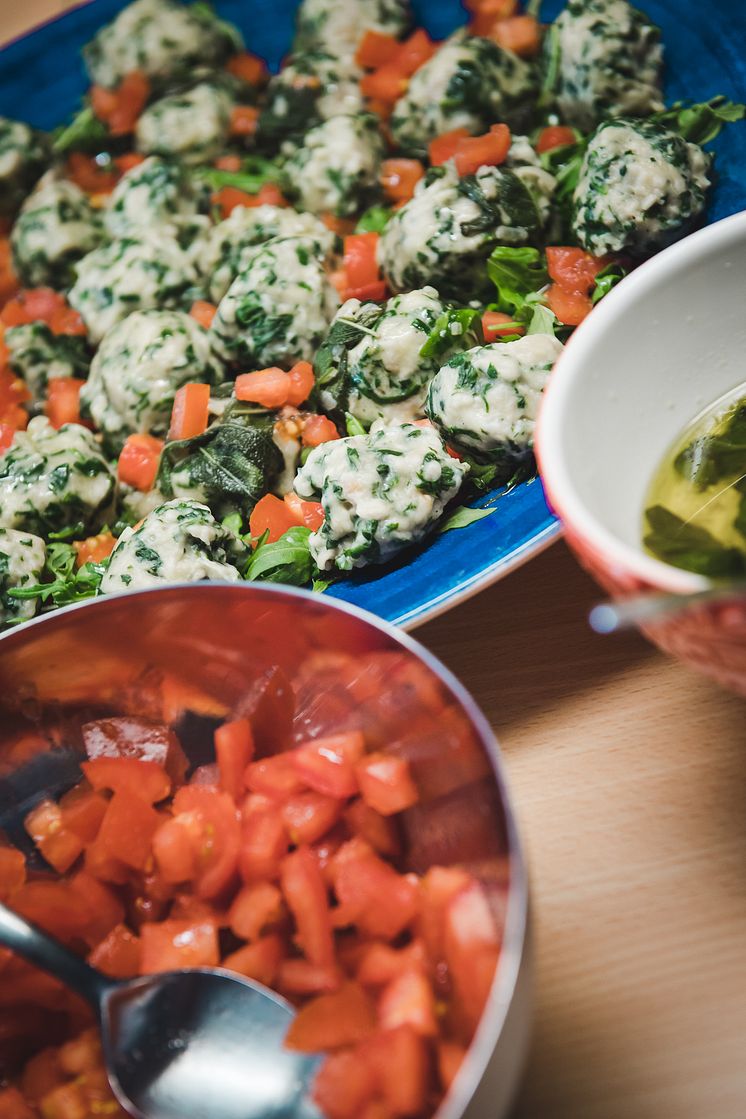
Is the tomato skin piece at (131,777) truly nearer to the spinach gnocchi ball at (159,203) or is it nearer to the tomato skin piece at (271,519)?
the tomato skin piece at (271,519)

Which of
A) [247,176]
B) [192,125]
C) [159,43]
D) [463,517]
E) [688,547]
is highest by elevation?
[159,43]

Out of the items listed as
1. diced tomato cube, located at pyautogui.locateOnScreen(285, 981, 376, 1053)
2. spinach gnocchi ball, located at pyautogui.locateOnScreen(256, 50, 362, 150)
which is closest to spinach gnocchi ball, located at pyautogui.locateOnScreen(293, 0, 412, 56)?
spinach gnocchi ball, located at pyautogui.locateOnScreen(256, 50, 362, 150)

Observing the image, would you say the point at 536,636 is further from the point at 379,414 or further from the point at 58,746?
the point at 58,746

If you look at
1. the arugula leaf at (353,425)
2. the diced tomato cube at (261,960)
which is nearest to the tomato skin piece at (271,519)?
the arugula leaf at (353,425)

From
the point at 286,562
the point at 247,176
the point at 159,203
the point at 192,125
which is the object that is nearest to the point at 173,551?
the point at 286,562

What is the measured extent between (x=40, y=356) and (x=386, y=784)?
130cm

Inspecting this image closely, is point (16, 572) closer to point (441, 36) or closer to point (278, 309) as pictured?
point (278, 309)

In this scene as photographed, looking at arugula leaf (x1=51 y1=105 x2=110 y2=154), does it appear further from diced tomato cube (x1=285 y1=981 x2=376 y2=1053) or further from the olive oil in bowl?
diced tomato cube (x1=285 y1=981 x2=376 y2=1053)

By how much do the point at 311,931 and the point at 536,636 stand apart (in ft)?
1.84

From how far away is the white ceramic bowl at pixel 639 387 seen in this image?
96 centimetres

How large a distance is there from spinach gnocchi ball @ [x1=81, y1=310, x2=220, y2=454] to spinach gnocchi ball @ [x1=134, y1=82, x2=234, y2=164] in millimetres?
579

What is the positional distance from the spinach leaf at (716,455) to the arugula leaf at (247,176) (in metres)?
1.24

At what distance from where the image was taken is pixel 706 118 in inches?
65.3

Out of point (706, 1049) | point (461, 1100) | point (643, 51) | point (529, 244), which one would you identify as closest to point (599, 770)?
point (706, 1049)
